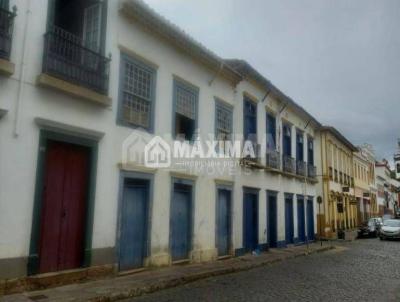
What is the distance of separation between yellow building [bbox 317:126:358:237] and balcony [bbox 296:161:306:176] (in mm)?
2104

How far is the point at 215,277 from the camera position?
10539mm

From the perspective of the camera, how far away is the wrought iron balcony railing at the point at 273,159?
57.1 ft

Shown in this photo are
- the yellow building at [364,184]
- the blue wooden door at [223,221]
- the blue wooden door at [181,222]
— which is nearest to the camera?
the blue wooden door at [181,222]

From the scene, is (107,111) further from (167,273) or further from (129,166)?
(167,273)

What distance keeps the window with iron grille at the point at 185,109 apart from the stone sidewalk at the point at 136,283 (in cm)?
380

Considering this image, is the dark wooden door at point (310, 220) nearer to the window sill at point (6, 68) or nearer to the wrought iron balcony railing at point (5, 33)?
the window sill at point (6, 68)

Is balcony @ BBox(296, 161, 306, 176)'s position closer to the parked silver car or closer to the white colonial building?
the white colonial building

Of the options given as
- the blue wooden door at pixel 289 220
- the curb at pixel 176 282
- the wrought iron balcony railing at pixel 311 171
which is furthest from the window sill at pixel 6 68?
the wrought iron balcony railing at pixel 311 171

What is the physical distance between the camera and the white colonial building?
24.8 feet

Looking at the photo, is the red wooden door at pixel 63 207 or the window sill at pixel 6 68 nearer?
the window sill at pixel 6 68

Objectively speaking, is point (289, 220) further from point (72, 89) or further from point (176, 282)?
point (72, 89)

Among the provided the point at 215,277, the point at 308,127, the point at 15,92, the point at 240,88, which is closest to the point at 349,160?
the point at 308,127

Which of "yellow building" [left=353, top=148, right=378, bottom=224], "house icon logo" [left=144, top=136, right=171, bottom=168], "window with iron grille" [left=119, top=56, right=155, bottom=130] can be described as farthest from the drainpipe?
"yellow building" [left=353, top=148, right=378, bottom=224]

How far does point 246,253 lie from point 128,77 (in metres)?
8.29
